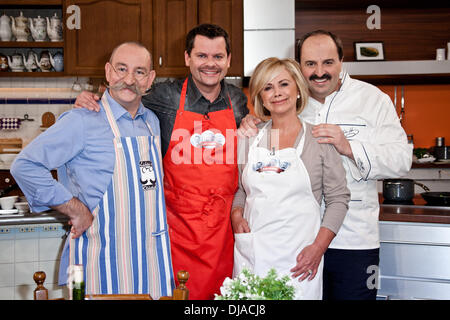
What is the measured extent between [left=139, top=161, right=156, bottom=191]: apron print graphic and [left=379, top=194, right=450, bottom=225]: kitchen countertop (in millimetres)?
1062

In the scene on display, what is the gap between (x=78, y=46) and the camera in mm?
3789

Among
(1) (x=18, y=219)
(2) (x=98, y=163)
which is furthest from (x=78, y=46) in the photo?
(2) (x=98, y=163)

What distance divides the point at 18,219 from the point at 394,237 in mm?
1669

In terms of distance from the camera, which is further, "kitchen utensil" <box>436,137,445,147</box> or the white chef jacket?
"kitchen utensil" <box>436,137,445,147</box>

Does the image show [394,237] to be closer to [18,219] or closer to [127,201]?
[127,201]

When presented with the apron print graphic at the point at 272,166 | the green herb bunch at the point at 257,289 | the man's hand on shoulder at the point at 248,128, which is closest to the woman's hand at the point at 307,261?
the apron print graphic at the point at 272,166

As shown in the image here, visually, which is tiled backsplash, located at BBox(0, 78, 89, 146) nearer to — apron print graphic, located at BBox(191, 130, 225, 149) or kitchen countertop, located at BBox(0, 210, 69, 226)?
kitchen countertop, located at BBox(0, 210, 69, 226)

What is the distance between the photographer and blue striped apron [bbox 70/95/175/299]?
1.54m

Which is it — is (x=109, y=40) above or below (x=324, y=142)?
above

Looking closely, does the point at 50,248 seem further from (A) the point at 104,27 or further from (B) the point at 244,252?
(A) the point at 104,27

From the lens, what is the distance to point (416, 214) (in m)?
1.97

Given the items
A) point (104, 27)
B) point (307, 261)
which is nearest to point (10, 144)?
point (104, 27)

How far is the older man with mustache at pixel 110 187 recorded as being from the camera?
1.49 metres

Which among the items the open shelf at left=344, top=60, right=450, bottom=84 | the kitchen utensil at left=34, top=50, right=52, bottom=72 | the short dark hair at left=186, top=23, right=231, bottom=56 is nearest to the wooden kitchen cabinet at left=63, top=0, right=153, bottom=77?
the kitchen utensil at left=34, top=50, right=52, bottom=72
